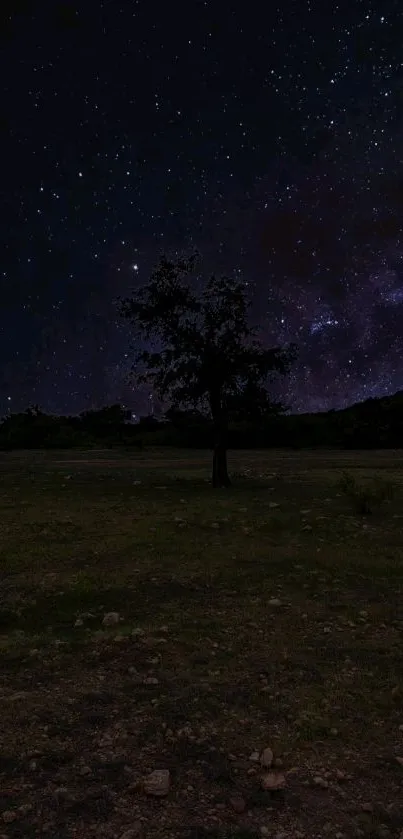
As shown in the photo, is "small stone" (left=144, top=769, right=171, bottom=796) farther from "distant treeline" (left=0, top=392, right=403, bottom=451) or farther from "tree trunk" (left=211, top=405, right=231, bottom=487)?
"distant treeline" (left=0, top=392, right=403, bottom=451)

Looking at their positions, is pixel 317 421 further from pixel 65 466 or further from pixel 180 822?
pixel 180 822

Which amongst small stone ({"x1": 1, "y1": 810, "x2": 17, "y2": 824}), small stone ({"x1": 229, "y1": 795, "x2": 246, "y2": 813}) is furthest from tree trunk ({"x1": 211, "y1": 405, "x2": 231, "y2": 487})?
small stone ({"x1": 1, "y1": 810, "x2": 17, "y2": 824})

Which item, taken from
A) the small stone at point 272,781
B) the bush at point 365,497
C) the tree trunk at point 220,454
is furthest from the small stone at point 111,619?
the tree trunk at point 220,454

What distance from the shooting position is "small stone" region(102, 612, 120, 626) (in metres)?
8.52

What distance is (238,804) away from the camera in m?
4.45

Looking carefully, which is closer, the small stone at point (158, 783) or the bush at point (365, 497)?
the small stone at point (158, 783)

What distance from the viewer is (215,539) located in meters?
14.8

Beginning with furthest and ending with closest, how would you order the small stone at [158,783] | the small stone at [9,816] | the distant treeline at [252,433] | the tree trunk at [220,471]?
1. the distant treeline at [252,433]
2. the tree trunk at [220,471]
3. the small stone at [158,783]
4. the small stone at [9,816]

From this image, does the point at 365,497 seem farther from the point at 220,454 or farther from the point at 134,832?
the point at 134,832

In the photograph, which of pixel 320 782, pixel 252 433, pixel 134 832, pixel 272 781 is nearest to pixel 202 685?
pixel 272 781

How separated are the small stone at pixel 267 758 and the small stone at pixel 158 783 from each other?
2.64ft

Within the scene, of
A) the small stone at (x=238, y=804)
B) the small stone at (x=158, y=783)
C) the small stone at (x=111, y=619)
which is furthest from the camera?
the small stone at (x=111, y=619)

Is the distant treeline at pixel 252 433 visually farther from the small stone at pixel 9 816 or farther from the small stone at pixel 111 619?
the small stone at pixel 9 816

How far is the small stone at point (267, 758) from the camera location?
4.94 m
